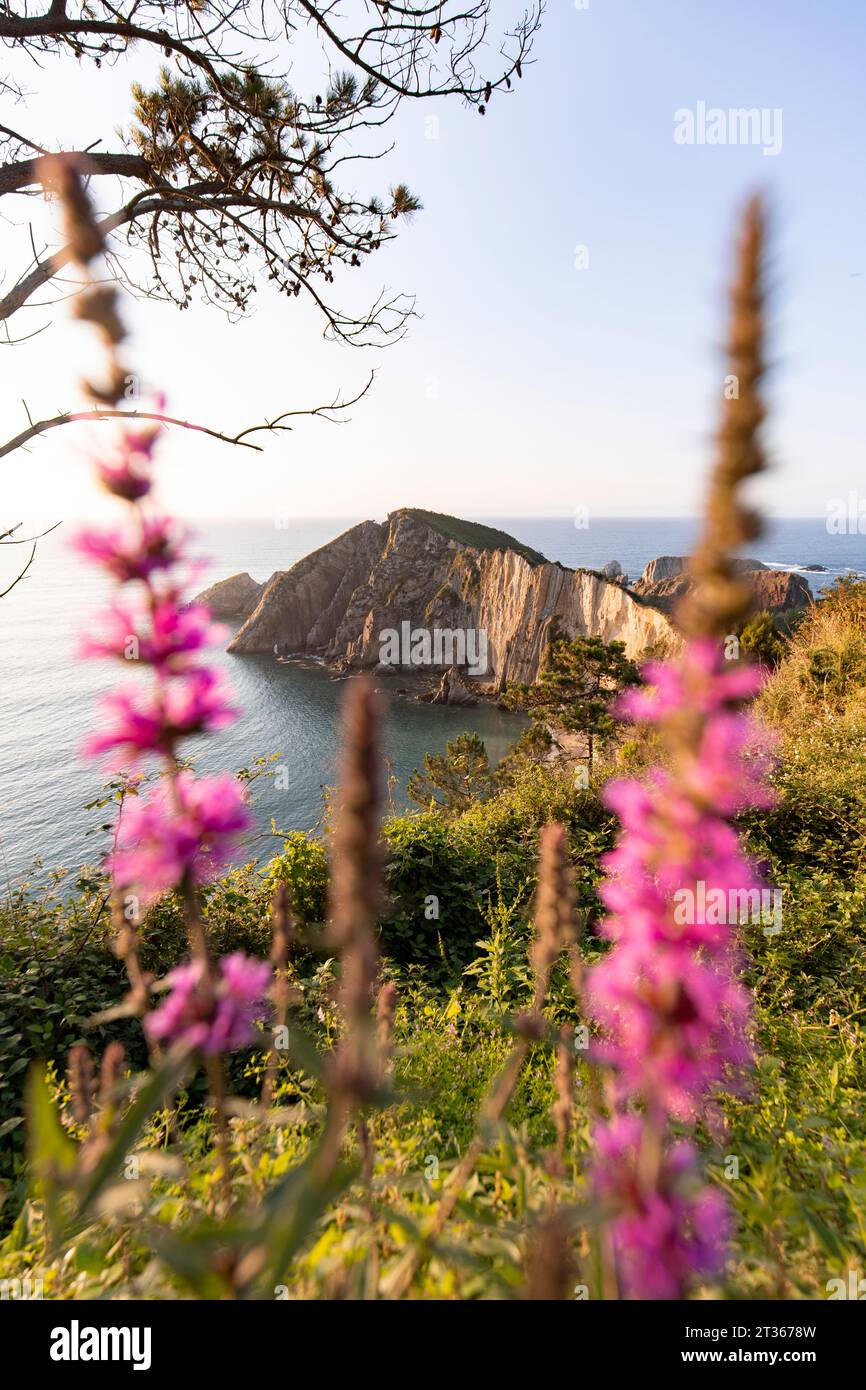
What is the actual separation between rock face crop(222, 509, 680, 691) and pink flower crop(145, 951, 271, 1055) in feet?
138

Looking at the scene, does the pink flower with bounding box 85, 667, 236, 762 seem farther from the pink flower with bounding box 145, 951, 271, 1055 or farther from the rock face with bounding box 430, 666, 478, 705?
the rock face with bounding box 430, 666, 478, 705

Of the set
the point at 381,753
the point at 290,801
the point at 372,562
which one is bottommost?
the point at 290,801

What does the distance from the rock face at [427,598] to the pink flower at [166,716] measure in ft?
139

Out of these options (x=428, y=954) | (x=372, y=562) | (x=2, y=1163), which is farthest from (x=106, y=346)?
(x=372, y=562)

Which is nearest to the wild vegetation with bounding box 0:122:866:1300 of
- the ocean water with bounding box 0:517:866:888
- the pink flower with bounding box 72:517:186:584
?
the pink flower with bounding box 72:517:186:584

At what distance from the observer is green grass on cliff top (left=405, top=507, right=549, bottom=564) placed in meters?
62.2

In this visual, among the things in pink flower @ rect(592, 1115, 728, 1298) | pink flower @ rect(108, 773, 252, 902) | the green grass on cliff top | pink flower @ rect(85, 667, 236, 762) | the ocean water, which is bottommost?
the ocean water

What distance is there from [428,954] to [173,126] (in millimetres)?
6655

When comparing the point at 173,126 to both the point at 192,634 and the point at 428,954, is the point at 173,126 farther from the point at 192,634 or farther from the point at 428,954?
the point at 428,954

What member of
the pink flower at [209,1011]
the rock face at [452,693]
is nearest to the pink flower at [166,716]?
the pink flower at [209,1011]

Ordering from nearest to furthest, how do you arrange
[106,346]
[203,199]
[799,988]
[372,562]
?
[106,346], [799,988], [203,199], [372,562]

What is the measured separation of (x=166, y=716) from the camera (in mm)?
984

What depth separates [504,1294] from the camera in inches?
40.0

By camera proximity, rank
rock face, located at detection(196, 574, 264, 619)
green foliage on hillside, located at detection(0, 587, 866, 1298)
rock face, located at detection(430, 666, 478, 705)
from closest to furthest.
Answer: green foliage on hillside, located at detection(0, 587, 866, 1298), rock face, located at detection(430, 666, 478, 705), rock face, located at detection(196, 574, 264, 619)
